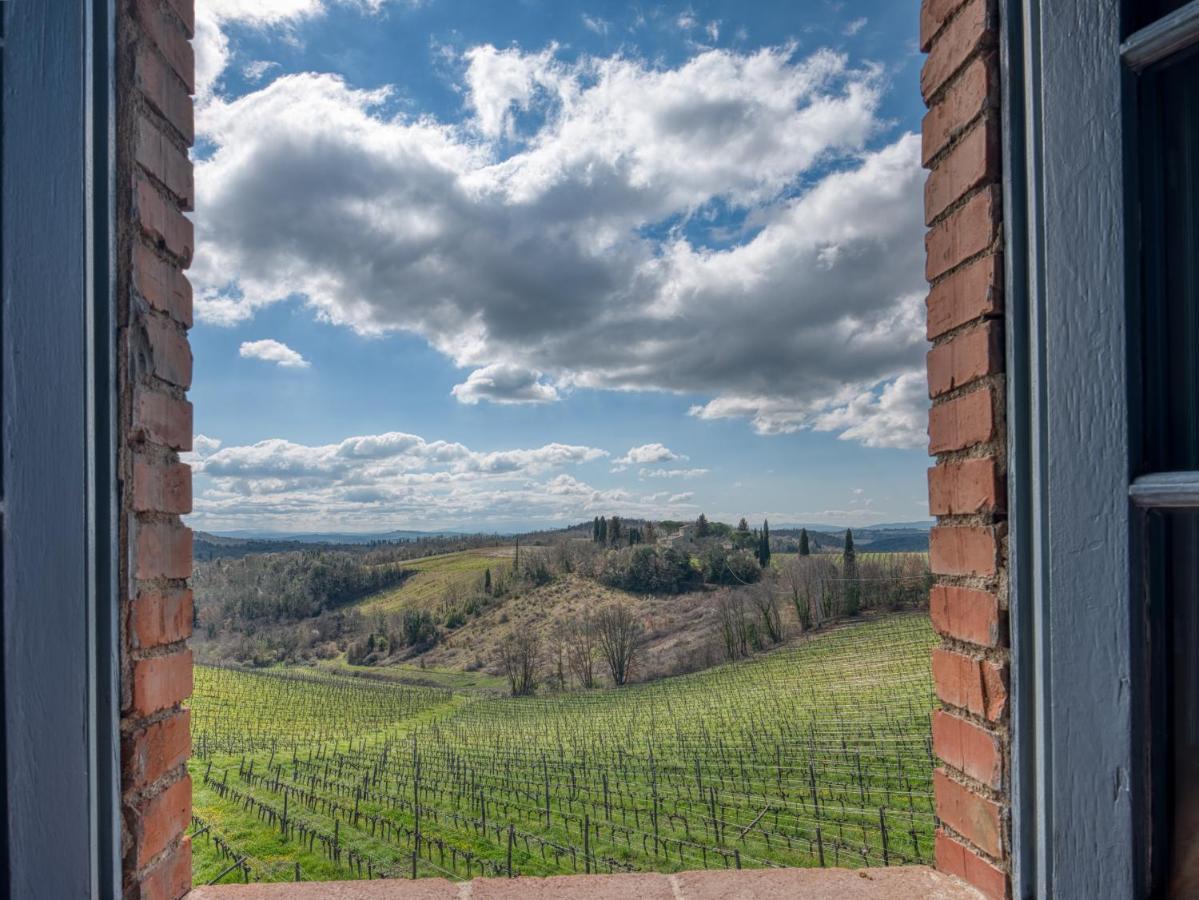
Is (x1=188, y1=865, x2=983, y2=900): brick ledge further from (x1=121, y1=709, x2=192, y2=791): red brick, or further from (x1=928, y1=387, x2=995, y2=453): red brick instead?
(x1=928, y1=387, x2=995, y2=453): red brick

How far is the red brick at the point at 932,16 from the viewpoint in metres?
0.94

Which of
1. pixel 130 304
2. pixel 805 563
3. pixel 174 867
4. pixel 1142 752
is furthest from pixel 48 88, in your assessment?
pixel 805 563

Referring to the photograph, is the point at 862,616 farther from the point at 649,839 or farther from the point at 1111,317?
the point at 1111,317

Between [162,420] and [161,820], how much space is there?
1.80 ft

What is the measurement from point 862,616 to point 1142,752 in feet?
9.79

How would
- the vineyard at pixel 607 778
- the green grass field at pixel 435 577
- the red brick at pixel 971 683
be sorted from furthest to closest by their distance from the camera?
1. the green grass field at pixel 435 577
2. the vineyard at pixel 607 778
3. the red brick at pixel 971 683

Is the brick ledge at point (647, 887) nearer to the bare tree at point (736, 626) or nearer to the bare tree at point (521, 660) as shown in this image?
the bare tree at point (736, 626)

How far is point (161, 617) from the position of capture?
924 mm

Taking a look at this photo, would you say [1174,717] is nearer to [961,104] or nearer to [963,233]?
[963,233]

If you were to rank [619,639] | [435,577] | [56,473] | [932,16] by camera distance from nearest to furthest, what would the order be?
[56,473] → [932,16] → [619,639] → [435,577]

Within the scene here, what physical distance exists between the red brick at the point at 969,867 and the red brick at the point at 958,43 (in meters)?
1.06

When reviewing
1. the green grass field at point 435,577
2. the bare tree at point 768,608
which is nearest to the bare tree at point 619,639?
the bare tree at point 768,608

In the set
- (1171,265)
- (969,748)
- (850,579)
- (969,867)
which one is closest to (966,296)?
(1171,265)

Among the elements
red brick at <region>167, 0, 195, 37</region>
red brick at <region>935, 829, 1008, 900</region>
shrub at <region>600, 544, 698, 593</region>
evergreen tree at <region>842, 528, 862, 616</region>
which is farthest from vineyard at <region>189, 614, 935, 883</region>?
red brick at <region>167, 0, 195, 37</region>
